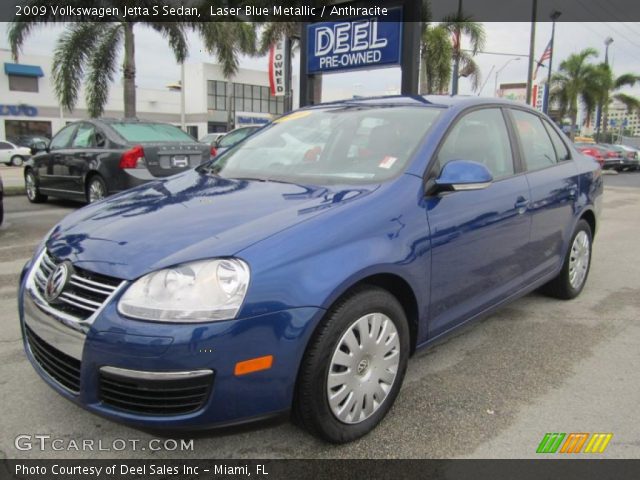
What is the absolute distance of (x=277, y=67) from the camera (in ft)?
72.6

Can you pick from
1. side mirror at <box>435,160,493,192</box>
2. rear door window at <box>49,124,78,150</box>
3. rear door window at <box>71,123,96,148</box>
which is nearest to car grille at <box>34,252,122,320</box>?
side mirror at <box>435,160,493,192</box>

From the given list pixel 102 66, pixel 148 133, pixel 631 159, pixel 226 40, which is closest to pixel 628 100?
pixel 631 159

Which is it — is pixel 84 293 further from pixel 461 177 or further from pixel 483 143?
pixel 483 143

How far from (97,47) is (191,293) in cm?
1580

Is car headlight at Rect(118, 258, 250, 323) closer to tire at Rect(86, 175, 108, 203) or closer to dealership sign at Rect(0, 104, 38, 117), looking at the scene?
tire at Rect(86, 175, 108, 203)

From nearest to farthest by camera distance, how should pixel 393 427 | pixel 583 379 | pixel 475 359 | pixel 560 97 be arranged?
pixel 393 427 → pixel 583 379 → pixel 475 359 → pixel 560 97

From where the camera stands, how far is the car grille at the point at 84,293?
2.06m

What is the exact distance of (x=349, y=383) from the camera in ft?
7.59

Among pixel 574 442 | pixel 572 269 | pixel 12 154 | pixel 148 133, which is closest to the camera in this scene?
pixel 574 442

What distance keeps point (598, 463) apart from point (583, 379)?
0.85 metres

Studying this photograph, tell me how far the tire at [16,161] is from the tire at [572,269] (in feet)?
99.9

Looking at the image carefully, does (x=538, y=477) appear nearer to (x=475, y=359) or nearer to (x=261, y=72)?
(x=475, y=359)

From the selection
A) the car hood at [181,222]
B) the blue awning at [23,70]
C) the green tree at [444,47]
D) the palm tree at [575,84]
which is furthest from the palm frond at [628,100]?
the car hood at [181,222]

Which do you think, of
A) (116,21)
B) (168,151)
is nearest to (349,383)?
(168,151)
